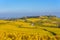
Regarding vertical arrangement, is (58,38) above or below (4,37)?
below

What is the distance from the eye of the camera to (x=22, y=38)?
26.0 metres

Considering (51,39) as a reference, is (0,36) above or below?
above

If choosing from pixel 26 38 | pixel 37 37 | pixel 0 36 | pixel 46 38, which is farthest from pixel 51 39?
pixel 0 36

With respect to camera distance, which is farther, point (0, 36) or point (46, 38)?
point (46, 38)

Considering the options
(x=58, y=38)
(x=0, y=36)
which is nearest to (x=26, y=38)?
(x=0, y=36)

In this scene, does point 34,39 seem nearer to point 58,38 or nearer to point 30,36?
point 30,36

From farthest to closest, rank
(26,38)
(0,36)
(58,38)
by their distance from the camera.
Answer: (58,38)
(26,38)
(0,36)

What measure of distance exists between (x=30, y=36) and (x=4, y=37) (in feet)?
15.1

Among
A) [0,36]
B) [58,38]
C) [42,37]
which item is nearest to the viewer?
[0,36]

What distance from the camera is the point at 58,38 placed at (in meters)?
30.9

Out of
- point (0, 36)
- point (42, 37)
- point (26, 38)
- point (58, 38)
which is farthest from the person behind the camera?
point (58, 38)

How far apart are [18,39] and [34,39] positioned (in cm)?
280

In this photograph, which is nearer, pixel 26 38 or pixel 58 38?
pixel 26 38

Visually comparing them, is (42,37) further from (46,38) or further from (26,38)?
(26,38)
